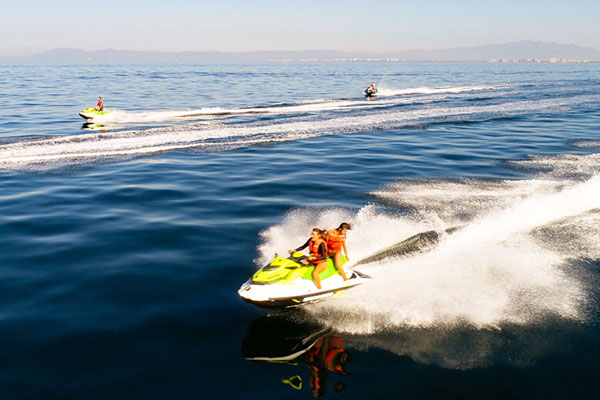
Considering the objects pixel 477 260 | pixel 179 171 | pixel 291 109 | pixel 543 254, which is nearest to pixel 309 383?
pixel 477 260

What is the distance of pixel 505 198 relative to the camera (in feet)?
62.7

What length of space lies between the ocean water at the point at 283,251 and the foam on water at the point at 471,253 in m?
0.07

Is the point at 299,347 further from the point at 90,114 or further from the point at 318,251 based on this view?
the point at 90,114

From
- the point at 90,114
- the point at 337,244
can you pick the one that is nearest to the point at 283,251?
the point at 337,244

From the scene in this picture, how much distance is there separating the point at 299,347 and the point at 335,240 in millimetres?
2825

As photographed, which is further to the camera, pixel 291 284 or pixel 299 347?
pixel 291 284

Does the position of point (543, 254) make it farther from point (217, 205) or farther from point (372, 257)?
point (217, 205)

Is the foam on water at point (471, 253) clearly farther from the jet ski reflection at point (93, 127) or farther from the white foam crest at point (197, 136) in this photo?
the jet ski reflection at point (93, 127)

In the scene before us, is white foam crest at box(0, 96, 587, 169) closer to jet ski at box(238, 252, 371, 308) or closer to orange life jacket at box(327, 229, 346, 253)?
jet ski at box(238, 252, 371, 308)

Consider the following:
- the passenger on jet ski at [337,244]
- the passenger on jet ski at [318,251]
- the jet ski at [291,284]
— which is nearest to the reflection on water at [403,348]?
the jet ski at [291,284]

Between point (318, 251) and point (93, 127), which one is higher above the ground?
point (93, 127)

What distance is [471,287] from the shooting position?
12086 mm

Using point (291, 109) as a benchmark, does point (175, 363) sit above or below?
below

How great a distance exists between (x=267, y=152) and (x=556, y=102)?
41.0m
